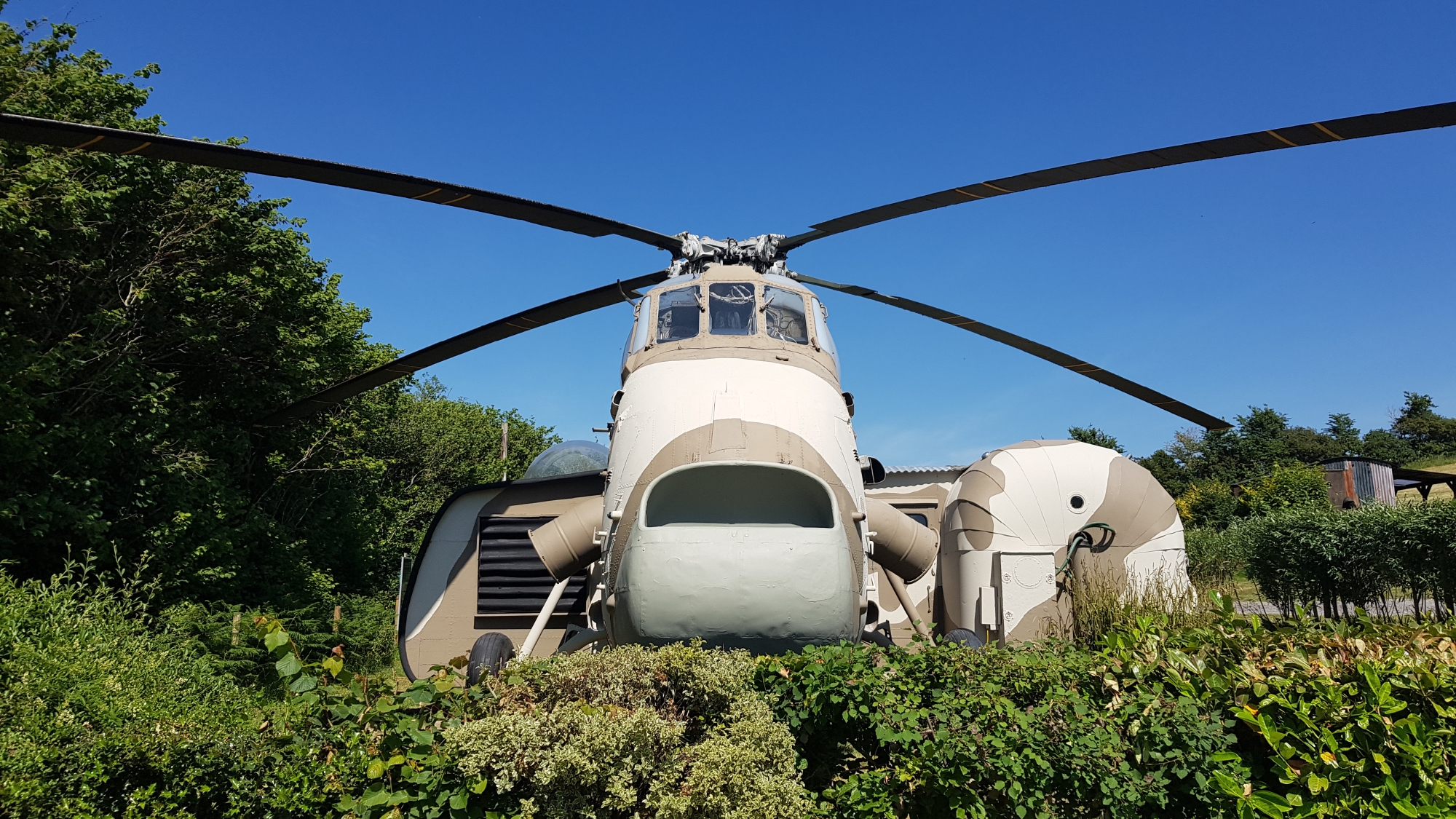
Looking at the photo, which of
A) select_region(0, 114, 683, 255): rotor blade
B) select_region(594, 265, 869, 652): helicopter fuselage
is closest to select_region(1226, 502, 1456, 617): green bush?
select_region(594, 265, 869, 652): helicopter fuselage

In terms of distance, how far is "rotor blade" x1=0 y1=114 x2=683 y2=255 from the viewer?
5504 millimetres

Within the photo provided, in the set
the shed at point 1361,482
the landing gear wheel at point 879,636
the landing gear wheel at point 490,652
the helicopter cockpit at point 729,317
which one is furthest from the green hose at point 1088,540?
the shed at point 1361,482

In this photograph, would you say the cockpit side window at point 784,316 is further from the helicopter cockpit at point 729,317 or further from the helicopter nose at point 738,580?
the helicopter nose at point 738,580

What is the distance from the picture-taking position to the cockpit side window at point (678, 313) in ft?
23.4

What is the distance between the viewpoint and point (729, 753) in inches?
147

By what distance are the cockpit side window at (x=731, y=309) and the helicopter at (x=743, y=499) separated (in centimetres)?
2

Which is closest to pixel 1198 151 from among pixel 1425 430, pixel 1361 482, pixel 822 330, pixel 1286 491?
pixel 822 330

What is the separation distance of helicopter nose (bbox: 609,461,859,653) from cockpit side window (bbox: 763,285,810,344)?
221 centimetres

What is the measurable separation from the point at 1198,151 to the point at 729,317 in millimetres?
3850

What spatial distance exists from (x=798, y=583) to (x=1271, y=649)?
2.54 m

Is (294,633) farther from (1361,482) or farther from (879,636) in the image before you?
(1361,482)

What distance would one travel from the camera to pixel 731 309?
7.32 m

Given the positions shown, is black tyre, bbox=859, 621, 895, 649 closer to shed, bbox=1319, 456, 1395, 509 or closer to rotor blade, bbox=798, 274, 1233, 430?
rotor blade, bbox=798, 274, 1233, 430

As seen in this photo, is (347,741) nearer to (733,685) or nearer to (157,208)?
(733,685)
